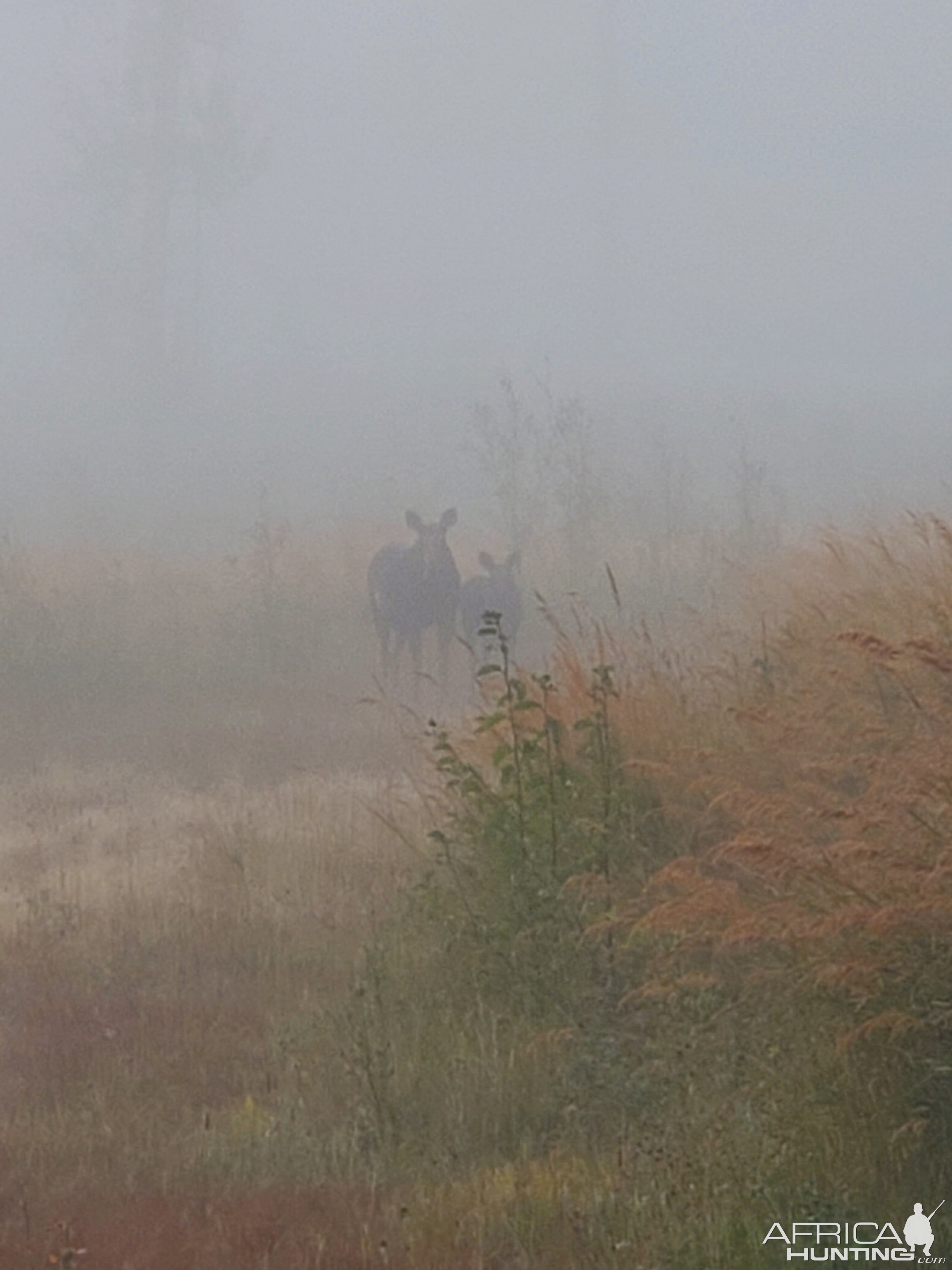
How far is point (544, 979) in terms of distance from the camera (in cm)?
605

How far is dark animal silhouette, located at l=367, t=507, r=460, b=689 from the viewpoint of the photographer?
15336 mm

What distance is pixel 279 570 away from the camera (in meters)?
19.3

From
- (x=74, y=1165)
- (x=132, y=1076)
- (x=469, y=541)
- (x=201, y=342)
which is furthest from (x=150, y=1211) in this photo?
(x=201, y=342)

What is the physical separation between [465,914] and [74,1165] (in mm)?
1994

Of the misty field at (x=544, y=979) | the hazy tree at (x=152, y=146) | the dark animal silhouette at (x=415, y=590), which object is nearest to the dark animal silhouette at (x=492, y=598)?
the dark animal silhouette at (x=415, y=590)

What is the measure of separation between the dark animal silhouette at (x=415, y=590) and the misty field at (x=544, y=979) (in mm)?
4928

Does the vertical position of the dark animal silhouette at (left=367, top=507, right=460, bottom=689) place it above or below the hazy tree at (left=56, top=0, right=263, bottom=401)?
below

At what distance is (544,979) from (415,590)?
959cm

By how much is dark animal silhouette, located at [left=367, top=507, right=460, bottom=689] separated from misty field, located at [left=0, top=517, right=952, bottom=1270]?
16.2 feet

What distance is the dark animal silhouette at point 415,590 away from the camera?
15.3 metres

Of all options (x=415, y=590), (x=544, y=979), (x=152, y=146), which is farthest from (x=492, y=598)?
(x=152, y=146)

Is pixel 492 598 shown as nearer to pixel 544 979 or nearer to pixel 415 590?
pixel 415 590

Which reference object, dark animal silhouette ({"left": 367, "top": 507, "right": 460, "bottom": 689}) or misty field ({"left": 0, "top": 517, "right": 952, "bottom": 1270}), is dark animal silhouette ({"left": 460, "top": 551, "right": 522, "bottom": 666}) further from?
misty field ({"left": 0, "top": 517, "right": 952, "bottom": 1270})

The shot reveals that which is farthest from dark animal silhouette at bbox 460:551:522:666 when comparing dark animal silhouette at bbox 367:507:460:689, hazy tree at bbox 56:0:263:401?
hazy tree at bbox 56:0:263:401
